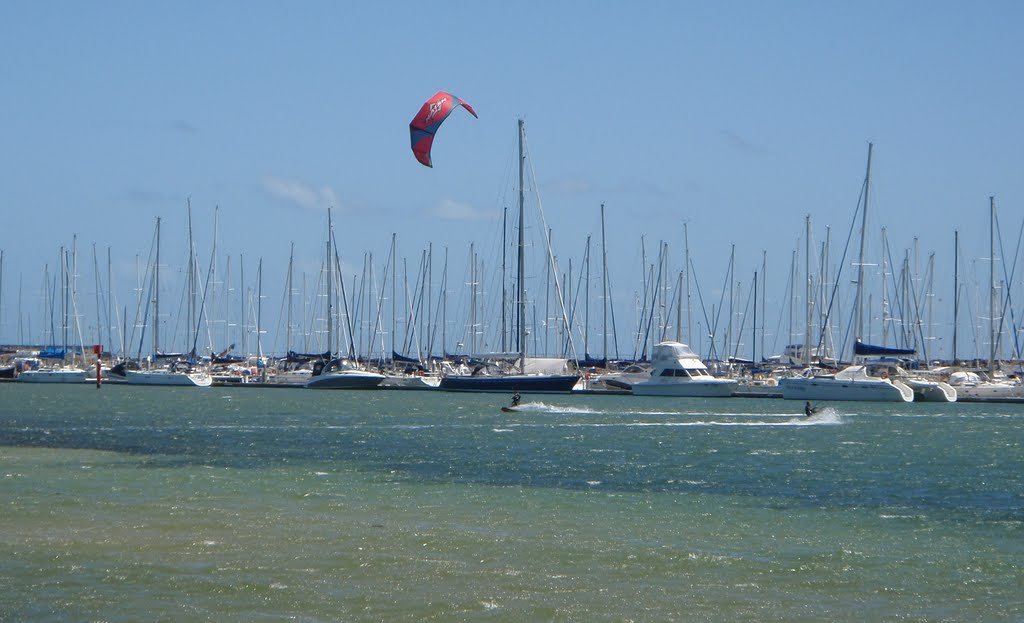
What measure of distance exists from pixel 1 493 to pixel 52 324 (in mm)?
93615

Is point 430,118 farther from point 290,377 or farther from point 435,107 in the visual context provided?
point 290,377

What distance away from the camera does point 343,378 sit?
9462 cm

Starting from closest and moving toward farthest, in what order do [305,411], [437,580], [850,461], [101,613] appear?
1. [101,613]
2. [437,580]
3. [850,461]
4. [305,411]

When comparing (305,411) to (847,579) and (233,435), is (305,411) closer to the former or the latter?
(233,435)

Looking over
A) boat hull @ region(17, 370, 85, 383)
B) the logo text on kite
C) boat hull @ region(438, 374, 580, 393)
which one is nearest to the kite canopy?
the logo text on kite

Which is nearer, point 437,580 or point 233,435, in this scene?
point 437,580

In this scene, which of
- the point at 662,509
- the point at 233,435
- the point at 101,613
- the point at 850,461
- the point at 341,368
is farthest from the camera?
the point at 341,368

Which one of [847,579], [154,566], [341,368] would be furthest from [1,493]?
[341,368]

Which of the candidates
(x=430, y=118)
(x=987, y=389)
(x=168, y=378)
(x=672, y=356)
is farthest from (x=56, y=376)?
(x=987, y=389)

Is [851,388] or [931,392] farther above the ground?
[851,388]

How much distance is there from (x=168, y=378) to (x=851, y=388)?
176ft

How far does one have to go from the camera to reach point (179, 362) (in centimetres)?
10762

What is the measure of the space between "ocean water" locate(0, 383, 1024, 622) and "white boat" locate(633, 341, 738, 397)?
2968 centimetres

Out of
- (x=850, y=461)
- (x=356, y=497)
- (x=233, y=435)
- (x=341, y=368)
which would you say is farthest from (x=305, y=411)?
(x=356, y=497)
